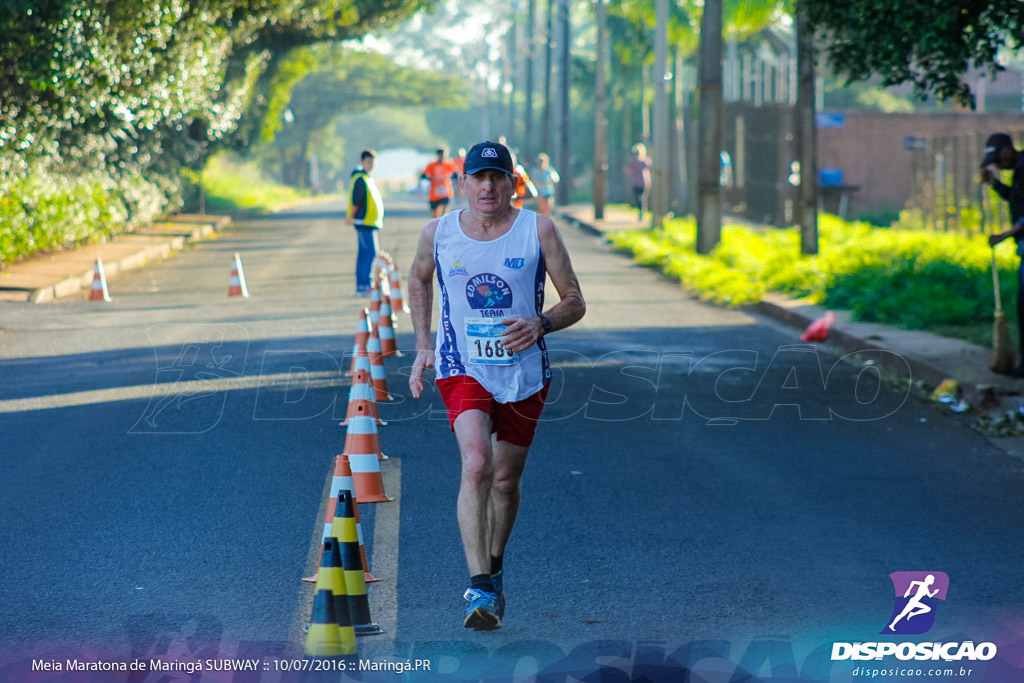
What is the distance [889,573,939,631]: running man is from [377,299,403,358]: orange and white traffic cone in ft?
22.0

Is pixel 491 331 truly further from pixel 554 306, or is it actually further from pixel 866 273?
pixel 866 273

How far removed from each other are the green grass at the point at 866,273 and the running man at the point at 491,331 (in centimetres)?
878

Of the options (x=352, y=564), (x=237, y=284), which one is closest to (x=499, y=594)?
(x=352, y=564)

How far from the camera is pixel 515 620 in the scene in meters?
5.55

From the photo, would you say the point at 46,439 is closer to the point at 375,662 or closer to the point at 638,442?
the point at 638,442

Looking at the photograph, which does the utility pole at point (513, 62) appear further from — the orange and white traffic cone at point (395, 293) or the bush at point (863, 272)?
the orange and white traffic cone at point (395, 293)

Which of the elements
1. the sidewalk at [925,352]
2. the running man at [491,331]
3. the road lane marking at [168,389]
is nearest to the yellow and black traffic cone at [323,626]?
the running man at [491,331]

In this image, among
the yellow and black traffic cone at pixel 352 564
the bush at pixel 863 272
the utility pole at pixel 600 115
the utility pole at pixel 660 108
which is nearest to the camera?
the yellow and black traffic cone at pixel 352 564

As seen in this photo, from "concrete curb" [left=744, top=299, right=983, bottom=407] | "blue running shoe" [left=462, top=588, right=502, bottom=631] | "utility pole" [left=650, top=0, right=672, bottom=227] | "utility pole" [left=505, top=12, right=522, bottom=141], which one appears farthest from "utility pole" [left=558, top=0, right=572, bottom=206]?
"blue running shoe" [left=462, top=588, right=502, bottom=631]

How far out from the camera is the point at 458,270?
560 centimetres

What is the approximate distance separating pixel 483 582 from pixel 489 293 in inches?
45.3

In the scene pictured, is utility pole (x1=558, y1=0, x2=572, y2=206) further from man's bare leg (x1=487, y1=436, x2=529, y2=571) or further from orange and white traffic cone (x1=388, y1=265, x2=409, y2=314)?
man's bare leg (x1=487, y1=436, x2=529, y2=571)

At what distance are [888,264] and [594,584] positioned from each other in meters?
13.2

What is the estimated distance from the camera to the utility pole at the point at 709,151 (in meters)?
23.3
